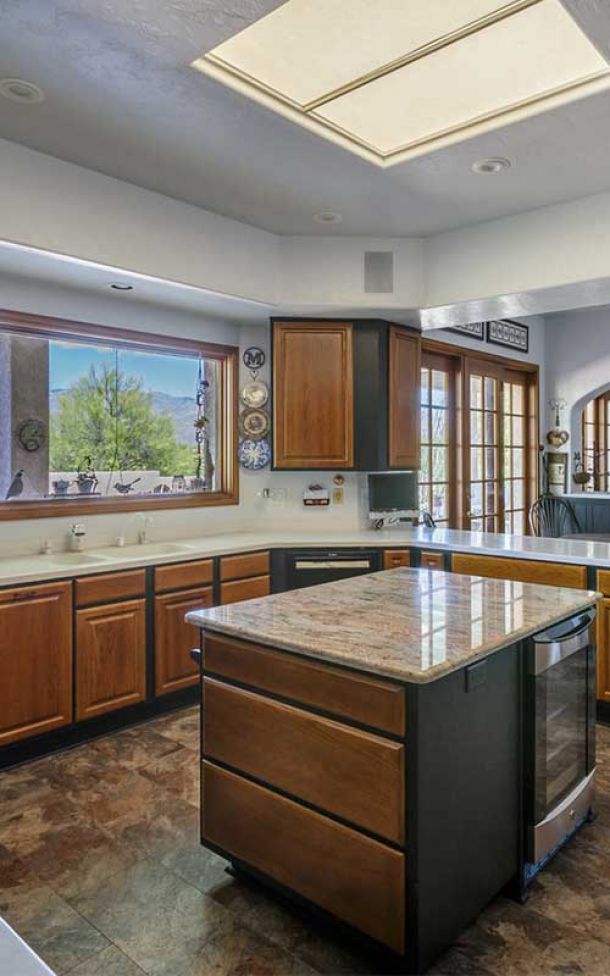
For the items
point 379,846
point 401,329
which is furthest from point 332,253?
point 379,846

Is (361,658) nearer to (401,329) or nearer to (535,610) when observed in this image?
(535,610)

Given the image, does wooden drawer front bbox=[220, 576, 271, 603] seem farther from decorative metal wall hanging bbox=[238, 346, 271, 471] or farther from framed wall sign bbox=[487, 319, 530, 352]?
framed wall sign bbox=[487, 319, 530, 352]

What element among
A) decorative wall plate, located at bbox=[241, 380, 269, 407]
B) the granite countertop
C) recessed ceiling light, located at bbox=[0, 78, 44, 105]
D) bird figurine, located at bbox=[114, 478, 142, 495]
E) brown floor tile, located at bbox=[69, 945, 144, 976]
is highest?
recessed ceiling light, located at bbox=[0, 78, 44, 105]

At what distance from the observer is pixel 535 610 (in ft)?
7.32

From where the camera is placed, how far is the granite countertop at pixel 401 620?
1.77 metres

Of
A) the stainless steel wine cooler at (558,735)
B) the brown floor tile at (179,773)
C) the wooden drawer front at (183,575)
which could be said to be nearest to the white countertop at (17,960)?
the stainless steel wine cooler at (558,735)

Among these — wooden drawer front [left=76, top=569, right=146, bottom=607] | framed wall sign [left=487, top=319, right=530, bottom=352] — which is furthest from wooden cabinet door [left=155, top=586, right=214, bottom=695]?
framed wall sign [left=487, top=319, right=530, bottom=352]

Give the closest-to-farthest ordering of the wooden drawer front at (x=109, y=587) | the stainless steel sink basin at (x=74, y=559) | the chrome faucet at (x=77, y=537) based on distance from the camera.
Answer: the wooden drawer front at (x=109, y=587), the stainless steel sink basin at (x=74, y=559), the chrome faucet at (x=77, y=537)

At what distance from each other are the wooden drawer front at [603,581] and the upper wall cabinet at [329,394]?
158cm

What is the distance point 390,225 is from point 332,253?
42 cm

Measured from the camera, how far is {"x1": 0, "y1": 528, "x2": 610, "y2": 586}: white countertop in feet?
10.7

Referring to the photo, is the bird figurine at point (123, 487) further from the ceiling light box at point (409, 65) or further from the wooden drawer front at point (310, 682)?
the ceiling light box at point (409, 65)

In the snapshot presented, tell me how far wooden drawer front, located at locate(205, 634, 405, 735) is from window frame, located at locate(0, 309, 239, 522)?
1.94 m

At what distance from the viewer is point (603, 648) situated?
3.43m
